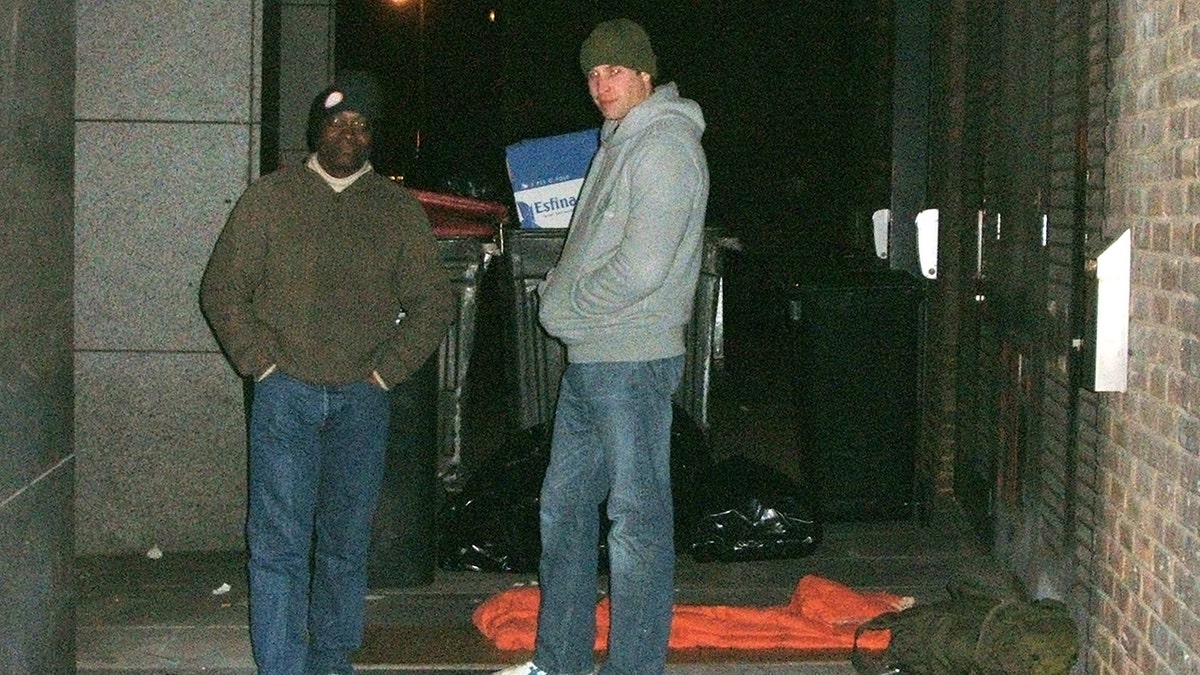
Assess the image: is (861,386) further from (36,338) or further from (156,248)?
(36,338)

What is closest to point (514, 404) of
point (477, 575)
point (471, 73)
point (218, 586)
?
point (477, 575)

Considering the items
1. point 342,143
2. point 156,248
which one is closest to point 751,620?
point 342,143

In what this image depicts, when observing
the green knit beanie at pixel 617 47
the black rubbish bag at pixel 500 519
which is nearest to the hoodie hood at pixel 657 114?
the green knit beanie at pixel 617 47

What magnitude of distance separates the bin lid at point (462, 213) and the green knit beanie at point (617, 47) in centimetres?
256

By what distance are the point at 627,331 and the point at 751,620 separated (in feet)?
5.22

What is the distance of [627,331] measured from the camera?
193 inches

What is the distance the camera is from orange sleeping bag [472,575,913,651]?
5867mm

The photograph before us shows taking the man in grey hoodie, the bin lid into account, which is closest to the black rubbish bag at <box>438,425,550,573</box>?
the bin lid

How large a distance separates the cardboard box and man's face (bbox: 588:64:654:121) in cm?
271

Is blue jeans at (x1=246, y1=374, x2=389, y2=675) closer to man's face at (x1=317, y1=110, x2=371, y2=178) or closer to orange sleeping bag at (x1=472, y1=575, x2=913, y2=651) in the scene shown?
man's face at (x1=317, y1=110, x2=371, y2=178)

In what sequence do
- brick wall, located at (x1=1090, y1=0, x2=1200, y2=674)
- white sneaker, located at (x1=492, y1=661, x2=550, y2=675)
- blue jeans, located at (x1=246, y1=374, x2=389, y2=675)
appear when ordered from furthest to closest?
white sneaker, located at (x1=492, y1=661, x2=550, y2=675) < blue jeans, located at (x1=246, y1=374, x2=389, y2=675) < brick wall, located at (x1=1090, y1=0, x2=1200, y2=674)

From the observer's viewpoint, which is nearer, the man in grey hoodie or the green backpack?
the man in grey hoodie

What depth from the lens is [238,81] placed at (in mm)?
7000

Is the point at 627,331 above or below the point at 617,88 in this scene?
below
